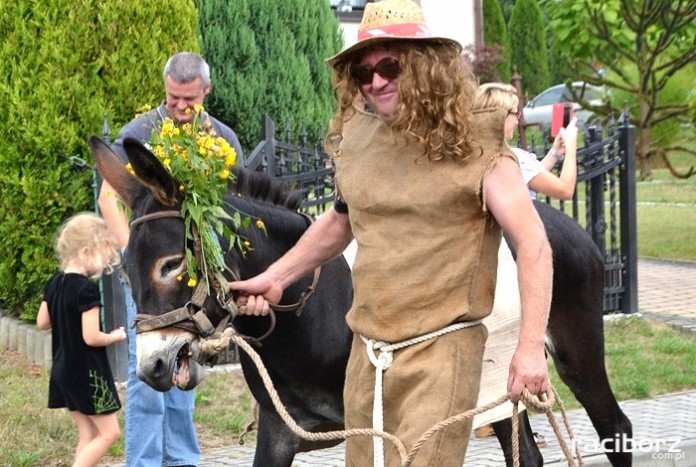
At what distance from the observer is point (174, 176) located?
441 centimetres

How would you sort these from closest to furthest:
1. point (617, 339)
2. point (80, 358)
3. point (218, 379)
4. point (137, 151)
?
point (137, 151), point (80, 358), point (218, 379), point (617, 339)

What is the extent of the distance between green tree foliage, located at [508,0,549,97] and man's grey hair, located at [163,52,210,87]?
32543 mm

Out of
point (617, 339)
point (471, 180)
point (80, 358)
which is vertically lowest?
point (617, 339)

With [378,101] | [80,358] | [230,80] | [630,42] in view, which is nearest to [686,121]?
[630,42]

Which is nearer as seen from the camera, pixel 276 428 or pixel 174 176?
pixel 174 176

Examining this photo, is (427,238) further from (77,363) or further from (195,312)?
(77,363)

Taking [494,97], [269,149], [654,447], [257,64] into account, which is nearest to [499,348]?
[494,97]

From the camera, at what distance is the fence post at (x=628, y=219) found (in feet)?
35.8

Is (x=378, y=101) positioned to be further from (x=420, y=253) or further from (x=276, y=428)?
(x=276, y=428)

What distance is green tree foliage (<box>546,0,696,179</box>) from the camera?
64.1ft

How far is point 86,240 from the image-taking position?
20.6 ft

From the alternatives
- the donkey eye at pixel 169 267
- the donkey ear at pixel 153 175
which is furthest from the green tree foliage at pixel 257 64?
the donkey eye at pixel 169 267

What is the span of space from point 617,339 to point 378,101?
6746mm

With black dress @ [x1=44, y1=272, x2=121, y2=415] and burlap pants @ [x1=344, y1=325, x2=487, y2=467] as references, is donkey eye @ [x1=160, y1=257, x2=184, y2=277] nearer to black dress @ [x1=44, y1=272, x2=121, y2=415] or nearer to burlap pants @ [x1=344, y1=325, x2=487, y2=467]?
burlap pants @ [x1=344, y1=325, x2=487, y2=467]
